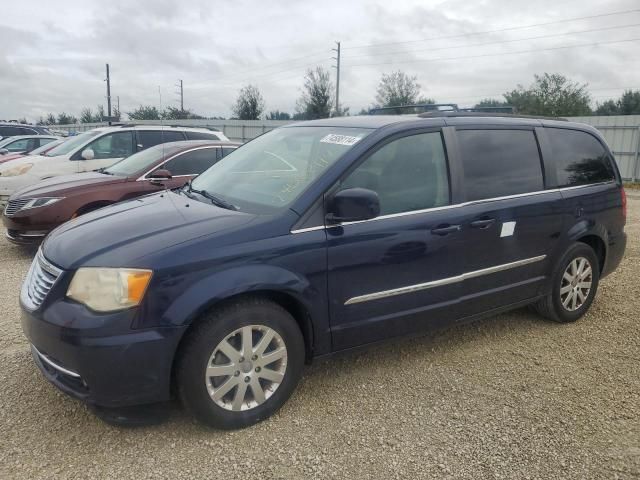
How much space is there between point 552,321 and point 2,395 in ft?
13.9

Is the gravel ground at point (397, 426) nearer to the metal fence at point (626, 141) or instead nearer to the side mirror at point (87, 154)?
the side mirror at point (87, 154)

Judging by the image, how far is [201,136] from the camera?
377 inches

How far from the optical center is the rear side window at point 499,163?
3.63 metres

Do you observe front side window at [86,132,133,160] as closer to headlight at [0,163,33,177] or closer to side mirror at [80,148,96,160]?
side mirror at [80,148,96,160]

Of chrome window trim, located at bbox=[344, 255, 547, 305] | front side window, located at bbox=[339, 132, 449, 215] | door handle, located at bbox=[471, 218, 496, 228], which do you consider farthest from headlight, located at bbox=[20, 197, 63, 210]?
door handle, located at bbox=[471, 218, 496, 228]

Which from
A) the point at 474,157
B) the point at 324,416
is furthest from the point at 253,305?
the point at 474,157

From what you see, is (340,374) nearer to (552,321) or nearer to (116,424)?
(116,424)

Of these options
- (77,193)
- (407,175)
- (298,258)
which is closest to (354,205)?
(298,258)

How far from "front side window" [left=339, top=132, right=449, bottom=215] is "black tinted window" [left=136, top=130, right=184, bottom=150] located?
6761mm

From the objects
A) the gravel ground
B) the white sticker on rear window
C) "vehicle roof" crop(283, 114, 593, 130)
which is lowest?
the gravel ground

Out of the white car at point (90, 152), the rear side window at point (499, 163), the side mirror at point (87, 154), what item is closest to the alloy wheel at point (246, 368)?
the rear side window at point (499, 163)

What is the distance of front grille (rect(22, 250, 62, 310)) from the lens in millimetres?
2689

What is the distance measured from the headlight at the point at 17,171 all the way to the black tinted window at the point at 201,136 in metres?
2.77

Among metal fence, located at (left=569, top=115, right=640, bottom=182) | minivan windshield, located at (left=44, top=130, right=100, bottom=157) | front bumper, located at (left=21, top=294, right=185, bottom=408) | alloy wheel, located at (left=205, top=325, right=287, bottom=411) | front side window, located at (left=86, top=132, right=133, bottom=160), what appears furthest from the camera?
metal fence, located at (left=569, top=115, right=640, bottom=182)
